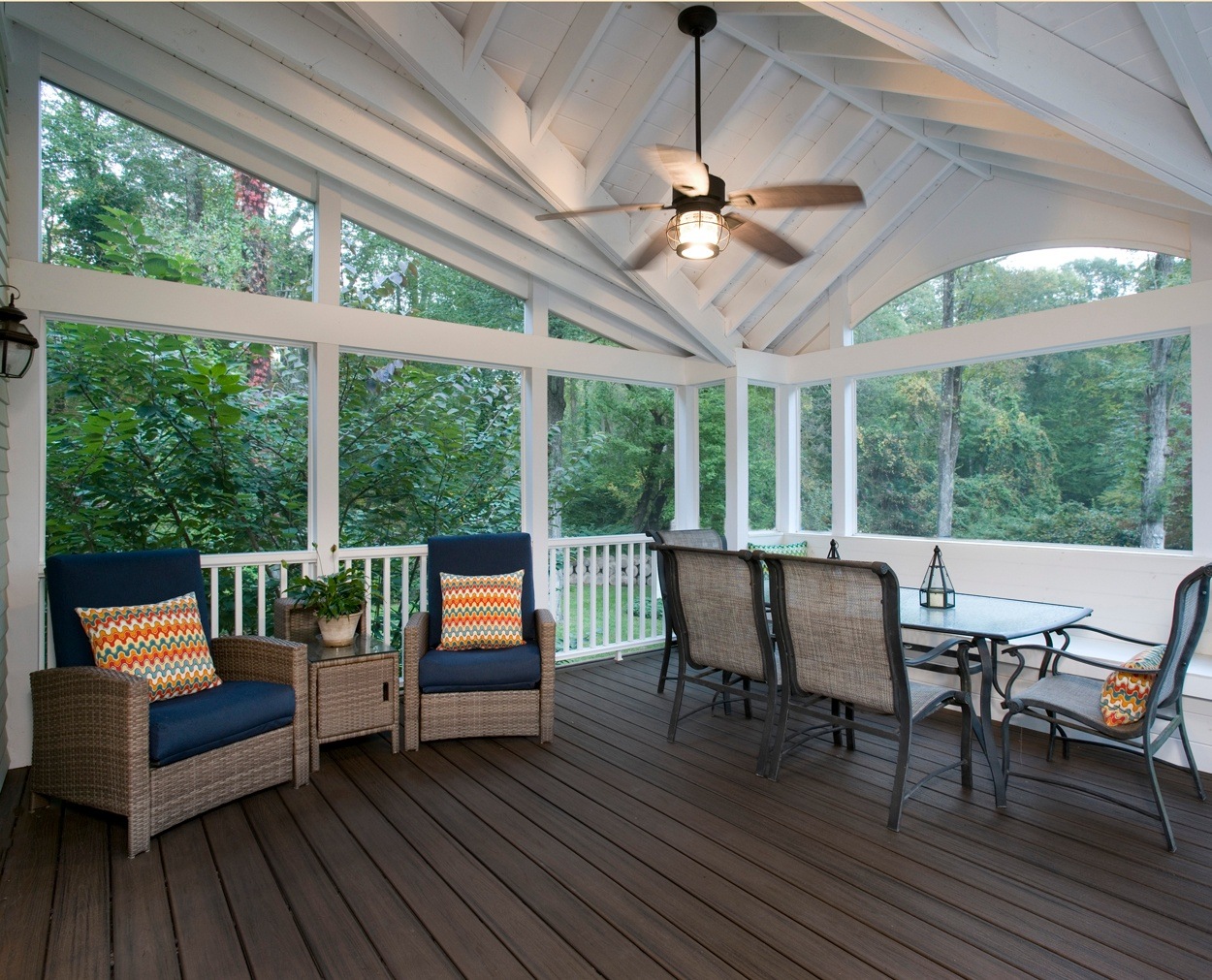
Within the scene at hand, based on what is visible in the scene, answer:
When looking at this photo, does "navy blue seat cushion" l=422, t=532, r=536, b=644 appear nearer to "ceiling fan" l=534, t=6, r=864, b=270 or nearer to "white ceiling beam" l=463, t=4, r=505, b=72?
"ceiling fan" l=534, t=6, r=864, b=270

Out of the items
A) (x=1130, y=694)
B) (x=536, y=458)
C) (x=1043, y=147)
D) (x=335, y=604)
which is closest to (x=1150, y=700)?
(x=1130, y=694)

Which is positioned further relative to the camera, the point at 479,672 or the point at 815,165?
the point at 815,165

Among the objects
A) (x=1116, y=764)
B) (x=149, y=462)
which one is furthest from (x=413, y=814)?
(x=1116, y=764)

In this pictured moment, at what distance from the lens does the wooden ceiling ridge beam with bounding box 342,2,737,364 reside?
331 centimetres

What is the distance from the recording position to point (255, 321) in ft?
13.2

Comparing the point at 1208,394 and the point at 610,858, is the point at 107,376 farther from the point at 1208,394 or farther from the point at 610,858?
the point at 1208,394

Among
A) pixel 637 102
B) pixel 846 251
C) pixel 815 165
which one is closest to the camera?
pixel 637 102

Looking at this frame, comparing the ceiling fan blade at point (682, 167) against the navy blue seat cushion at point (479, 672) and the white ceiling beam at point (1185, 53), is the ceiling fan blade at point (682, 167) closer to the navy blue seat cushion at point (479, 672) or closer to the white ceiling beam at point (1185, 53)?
the white ceiling beam at point (1185, 53)

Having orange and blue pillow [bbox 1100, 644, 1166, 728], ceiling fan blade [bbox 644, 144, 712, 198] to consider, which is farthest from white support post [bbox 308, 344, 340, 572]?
orange and blue pillow [bbox 1100, 644, 1166, 728]

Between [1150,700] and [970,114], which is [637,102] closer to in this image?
[970,114]

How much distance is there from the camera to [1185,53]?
2.68 metres

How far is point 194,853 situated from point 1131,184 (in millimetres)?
5592

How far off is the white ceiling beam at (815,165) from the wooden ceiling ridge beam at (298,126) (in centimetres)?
78

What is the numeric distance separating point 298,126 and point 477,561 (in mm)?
2697
